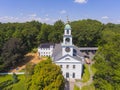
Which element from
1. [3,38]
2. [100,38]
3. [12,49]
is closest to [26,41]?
[3,38]

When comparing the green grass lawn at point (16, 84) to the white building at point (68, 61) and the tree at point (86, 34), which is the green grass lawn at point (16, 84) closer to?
the white building at point (68, 61)

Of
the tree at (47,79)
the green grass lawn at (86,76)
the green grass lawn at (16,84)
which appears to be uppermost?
the tree at (47,79)

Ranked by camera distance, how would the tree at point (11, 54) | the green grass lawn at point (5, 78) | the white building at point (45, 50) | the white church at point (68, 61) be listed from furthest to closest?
the white building at point (45, 50) < the tree at point (11, 54) < the green grass lawn at point (5, 78) < the white church at point (68, 61)

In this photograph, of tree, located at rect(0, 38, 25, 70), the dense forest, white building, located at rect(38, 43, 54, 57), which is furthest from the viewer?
white building, located at rect(38, 43, 54, 57)

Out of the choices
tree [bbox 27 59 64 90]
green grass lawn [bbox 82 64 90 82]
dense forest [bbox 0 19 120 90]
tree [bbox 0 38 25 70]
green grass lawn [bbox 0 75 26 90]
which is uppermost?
dense forest [bbox 0 19 120 90]

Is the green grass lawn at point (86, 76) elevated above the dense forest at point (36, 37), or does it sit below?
below

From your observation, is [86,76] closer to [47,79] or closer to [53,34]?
[47,79]

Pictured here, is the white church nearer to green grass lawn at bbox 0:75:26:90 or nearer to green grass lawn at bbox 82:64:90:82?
green grass lawn at bbox 82:64:90:82

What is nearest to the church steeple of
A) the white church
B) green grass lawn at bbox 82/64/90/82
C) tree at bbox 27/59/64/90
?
the white church

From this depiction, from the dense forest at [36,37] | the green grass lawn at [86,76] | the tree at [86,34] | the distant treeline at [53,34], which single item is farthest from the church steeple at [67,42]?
the tree at [86,34]

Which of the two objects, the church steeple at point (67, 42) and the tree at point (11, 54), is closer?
the church steeple at point (67, 42)

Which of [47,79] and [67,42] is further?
[67,42]

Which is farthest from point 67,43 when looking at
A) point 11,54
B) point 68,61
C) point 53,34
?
point 53,34
